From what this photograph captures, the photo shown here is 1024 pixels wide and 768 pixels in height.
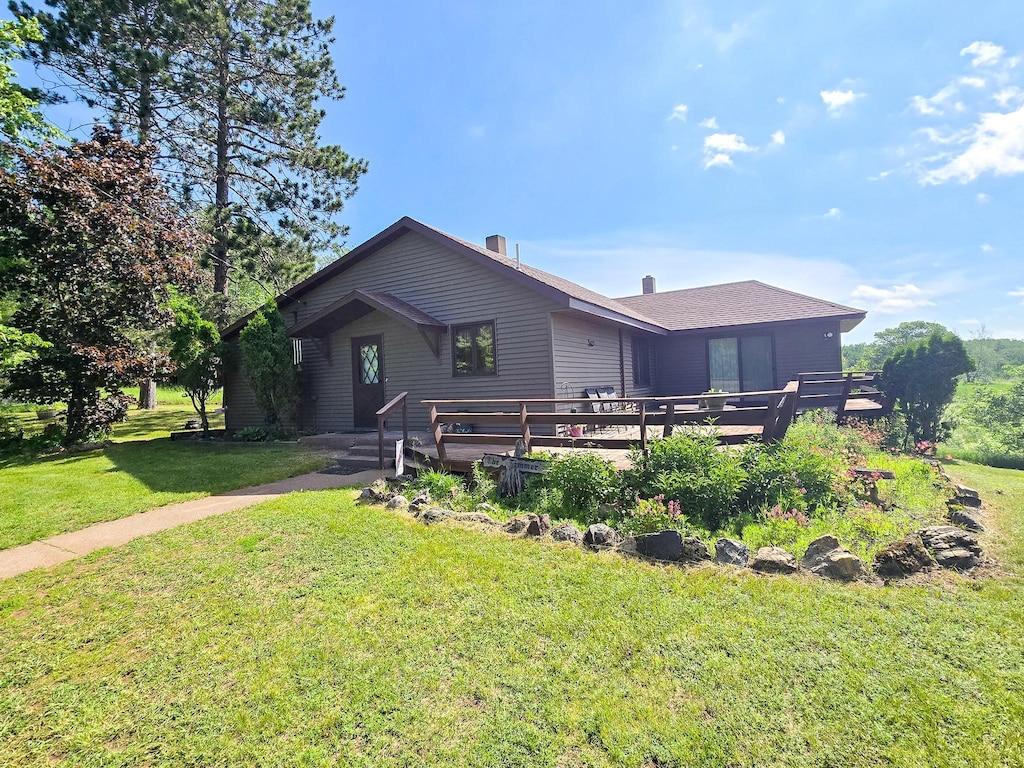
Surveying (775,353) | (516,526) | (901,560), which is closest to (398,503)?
(516,526)

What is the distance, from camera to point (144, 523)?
17.8 feet

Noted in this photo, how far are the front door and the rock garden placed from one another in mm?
5922

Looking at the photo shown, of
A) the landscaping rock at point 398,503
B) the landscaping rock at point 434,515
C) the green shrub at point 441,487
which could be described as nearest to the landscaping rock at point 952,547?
the landscaping rock at point 434,515

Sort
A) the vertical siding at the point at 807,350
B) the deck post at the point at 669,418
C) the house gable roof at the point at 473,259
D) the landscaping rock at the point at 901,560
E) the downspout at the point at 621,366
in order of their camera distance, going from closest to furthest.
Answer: the landscaping rock at the point at 901,560 < the deck post at the point at 669,418 < the house gable roof at the point at 473,259 < the downspout at the point at 621,366 < the vertical siding at the point at 807,350

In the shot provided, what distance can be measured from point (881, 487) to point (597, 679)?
4975 mm

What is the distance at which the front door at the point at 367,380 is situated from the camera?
1153cm

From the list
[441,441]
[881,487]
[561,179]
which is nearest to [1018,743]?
[881,487]

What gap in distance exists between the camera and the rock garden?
3.51m

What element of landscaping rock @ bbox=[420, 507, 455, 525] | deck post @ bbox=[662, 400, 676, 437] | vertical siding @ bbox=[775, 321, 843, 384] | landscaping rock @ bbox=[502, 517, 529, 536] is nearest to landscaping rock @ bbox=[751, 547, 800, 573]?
deck post @ bbox=[662, 400, 676, 437]

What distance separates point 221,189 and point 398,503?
58.5ft

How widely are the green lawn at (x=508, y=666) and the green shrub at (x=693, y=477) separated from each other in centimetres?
107

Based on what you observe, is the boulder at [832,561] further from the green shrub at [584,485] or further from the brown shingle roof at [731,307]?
the brown shingle roof at [731,307]

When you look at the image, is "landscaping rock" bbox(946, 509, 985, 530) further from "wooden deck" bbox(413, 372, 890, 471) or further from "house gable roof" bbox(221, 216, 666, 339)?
"house gable roof" bbox(221, 216, 666, 339)

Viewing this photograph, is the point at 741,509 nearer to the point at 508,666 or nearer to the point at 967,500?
the point at 967,500
